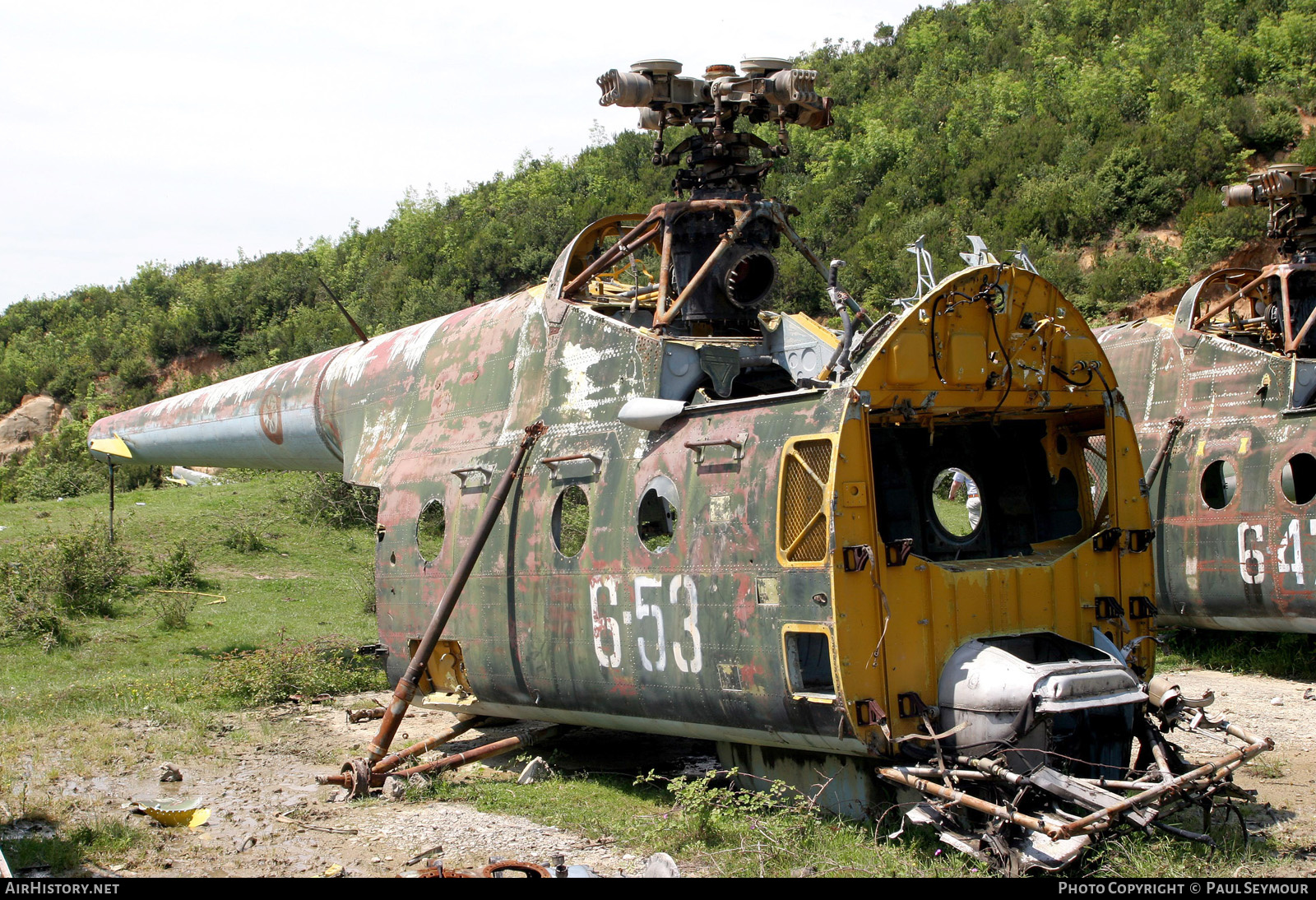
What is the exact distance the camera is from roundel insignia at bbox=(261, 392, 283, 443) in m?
15.1

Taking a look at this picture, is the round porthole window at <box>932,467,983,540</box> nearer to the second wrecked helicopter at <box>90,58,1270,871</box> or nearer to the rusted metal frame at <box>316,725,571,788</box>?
the second wrecked helicopter at <box>90,58,1270,871</box>

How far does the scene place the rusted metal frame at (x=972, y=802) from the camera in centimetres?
641

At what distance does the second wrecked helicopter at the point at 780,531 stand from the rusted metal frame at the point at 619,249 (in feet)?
0.11

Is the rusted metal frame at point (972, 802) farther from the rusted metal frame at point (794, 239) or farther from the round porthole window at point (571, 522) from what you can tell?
the rusted metal frame at point (794, 239)

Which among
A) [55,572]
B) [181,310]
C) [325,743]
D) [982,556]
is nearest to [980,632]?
[982,556]

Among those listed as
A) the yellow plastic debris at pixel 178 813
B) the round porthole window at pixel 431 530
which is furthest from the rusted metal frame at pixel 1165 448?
the yellow plastic debris at pixel 178 813

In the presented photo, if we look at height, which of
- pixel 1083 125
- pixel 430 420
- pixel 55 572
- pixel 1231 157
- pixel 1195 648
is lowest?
pixel 1195 648

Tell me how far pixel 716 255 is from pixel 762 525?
3.03m

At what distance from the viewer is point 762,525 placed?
7.94m

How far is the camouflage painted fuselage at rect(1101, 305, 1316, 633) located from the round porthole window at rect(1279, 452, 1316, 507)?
0.50 meters

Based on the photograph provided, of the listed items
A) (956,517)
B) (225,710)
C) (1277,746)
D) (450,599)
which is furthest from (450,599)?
(956,517)

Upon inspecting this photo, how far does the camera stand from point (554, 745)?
39.0ft

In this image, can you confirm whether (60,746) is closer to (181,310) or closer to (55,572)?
(55,572)

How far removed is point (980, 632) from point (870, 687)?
44.4 inches
